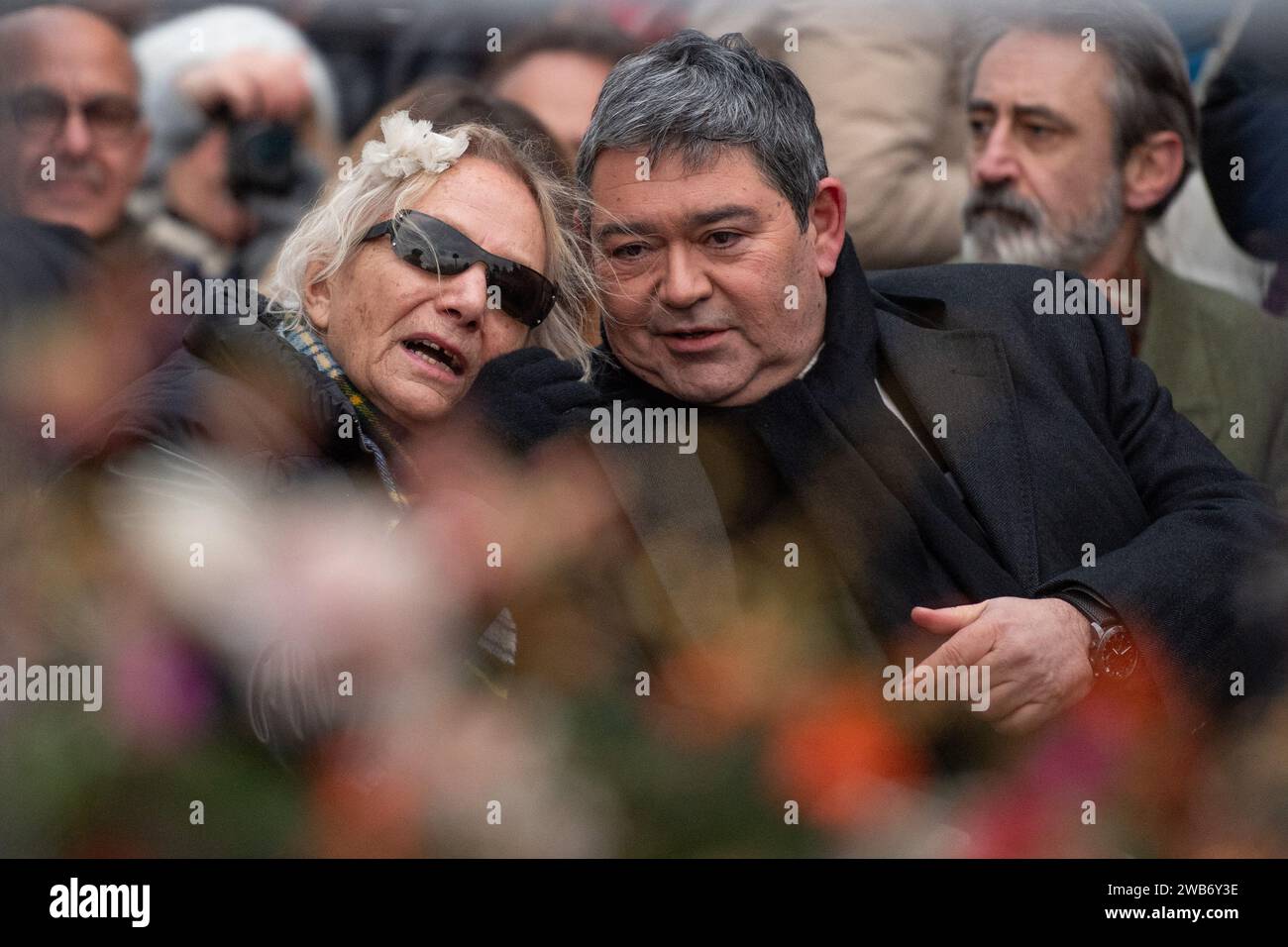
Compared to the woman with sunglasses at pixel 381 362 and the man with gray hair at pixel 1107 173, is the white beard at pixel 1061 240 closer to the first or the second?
the man with gray hair at pixel 1107 173

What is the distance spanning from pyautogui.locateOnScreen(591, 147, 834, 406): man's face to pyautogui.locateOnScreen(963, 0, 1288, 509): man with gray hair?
669 mm

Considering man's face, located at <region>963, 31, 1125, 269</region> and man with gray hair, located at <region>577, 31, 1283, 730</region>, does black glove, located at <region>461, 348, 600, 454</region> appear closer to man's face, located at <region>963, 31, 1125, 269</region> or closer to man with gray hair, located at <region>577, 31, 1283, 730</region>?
man with gray hair, located at <region>577, 31, 1283, 730</region>

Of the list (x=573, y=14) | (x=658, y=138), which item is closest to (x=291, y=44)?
(x=573, y=14)

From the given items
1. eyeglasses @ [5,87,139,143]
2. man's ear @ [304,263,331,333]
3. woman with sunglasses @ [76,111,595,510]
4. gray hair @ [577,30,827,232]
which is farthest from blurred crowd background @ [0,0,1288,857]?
man's ear @ [304,263,331,333]

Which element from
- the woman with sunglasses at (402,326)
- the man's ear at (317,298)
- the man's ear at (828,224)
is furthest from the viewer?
the man's ear at (828,224)

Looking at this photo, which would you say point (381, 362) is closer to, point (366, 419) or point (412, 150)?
point (366, 419)

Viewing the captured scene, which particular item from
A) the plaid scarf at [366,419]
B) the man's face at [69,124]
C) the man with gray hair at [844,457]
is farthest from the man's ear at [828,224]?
the man's face at [69,124]

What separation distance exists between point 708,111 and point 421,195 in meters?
0.50

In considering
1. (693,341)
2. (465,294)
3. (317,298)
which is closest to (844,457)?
(693,341)

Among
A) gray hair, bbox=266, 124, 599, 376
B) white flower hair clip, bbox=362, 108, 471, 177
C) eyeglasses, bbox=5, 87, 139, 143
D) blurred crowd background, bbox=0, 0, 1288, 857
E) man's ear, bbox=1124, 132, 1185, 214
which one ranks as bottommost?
blurred crowd background, bbox=0, 0, 1288, 857

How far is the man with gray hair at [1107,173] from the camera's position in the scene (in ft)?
11.2

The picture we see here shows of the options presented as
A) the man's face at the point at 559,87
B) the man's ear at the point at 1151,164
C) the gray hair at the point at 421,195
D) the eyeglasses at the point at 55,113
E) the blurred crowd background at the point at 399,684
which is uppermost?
the man's face at the point at 559,87

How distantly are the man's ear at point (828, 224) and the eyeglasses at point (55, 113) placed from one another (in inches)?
53.1

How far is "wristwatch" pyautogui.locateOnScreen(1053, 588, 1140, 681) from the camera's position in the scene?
2.81 meters
